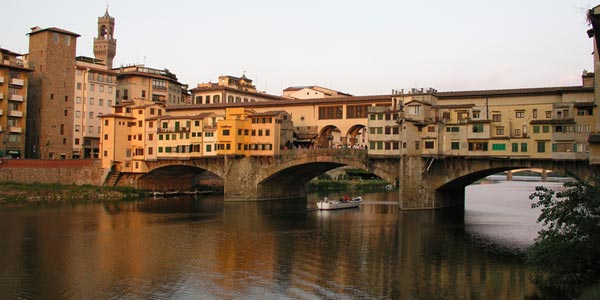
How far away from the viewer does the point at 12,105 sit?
230 feet

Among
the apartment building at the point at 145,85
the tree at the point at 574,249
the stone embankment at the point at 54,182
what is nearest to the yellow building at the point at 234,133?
the stone embankment at the point at 54,182

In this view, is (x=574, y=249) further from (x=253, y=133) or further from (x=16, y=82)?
(x=16, y=82)

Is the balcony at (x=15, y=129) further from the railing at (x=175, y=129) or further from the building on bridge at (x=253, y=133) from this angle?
the building on bridge at (x=253, y=133)

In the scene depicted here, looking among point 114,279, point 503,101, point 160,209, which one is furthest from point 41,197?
point 503,101

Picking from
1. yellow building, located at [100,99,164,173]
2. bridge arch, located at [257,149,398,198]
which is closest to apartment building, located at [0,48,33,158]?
yellow building, located at [100,99,164,173]

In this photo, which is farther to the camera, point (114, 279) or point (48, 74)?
point (48, 74)

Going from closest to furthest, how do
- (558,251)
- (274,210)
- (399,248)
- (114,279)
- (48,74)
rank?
1. (558,251)
2. (114,279)
3. (399,248)
4. (274,210)
5. (48,74)

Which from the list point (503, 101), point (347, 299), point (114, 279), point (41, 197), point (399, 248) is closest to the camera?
point (347, 299)

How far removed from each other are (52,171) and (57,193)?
4.51 m

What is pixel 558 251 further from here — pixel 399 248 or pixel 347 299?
pixel 399 248

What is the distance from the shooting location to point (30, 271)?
2780 cm

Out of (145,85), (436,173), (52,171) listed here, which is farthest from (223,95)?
(436,173)

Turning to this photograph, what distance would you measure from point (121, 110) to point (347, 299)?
5863 centimetres

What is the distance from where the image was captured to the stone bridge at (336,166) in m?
51.5
